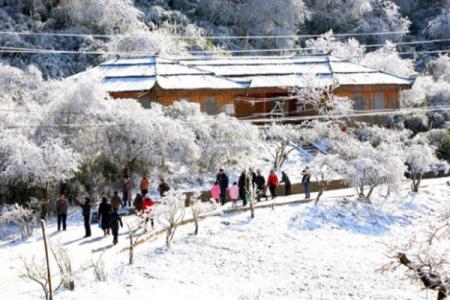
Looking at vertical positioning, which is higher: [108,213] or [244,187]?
[244,187]

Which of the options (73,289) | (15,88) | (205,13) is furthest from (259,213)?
(205,13)

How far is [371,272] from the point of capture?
19156mm

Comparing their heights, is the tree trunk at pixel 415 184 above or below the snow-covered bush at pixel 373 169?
below

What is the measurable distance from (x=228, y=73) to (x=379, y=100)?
28.8 ft

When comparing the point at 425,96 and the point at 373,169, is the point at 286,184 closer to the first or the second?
the point at 373,169

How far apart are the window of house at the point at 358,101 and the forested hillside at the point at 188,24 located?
1116 cm

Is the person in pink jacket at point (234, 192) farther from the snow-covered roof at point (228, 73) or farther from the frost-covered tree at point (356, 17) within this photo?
the frost-covered tree at point (356, 17)

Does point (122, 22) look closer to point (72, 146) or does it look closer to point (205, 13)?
point (205, 13)

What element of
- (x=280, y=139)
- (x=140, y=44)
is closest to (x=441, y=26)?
(x=140, y=44)

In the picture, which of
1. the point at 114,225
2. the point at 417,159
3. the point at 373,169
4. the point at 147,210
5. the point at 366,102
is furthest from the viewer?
the point at 366,102

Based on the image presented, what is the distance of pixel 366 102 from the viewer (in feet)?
124

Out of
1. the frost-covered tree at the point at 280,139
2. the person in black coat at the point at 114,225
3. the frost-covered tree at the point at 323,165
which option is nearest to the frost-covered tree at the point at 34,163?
the person in black coat at the point at 114,225

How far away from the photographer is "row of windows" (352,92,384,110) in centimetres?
3744

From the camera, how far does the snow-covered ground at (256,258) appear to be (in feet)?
55.4
